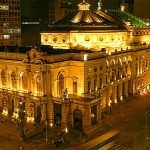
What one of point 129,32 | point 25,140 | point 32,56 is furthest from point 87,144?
point 129,32

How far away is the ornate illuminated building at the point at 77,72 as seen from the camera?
74.7 metres

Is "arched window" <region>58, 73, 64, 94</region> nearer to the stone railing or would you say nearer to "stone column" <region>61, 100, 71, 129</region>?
"stone column" <region>61, 100, 71, 129</region>

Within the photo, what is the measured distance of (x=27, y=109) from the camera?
78.9 meters

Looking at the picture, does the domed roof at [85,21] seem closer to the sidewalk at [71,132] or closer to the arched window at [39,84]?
the sidewalk at [71,132]

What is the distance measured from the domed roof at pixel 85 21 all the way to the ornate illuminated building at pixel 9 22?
56.4m

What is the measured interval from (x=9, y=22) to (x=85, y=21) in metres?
64.7

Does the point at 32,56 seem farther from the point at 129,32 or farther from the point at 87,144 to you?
the point at 129,32

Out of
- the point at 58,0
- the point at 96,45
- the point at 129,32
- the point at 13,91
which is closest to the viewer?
the point at 13,91

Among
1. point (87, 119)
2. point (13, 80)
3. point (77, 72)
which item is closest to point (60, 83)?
point (77, 72)

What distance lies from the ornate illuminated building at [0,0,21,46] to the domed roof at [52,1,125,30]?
56.4 m

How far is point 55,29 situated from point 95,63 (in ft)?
81.9

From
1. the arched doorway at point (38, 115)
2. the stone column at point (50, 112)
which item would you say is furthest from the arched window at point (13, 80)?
the stone column at point (50, 112)

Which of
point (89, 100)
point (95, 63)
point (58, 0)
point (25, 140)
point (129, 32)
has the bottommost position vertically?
point (25, 140)

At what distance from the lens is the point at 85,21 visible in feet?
330
